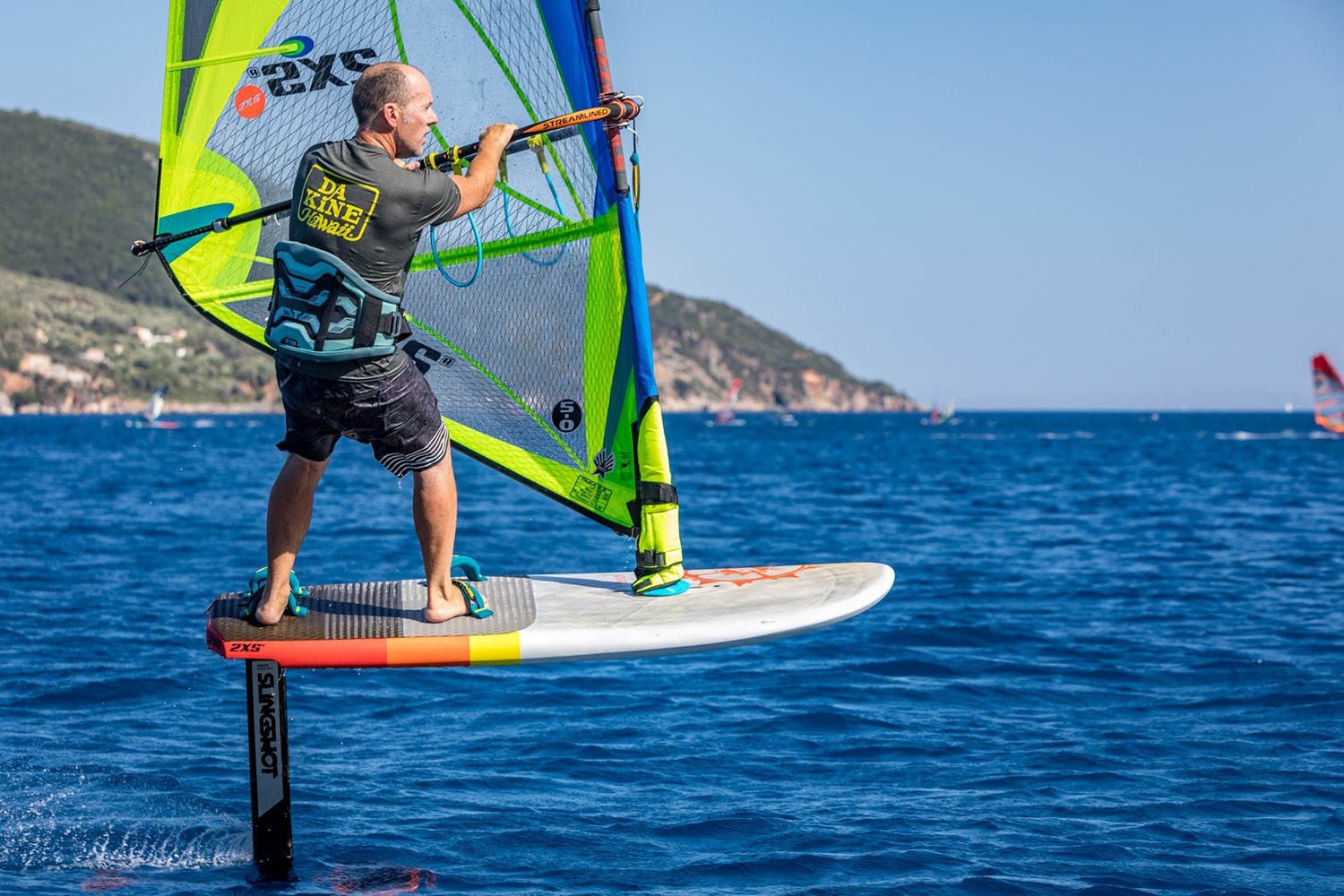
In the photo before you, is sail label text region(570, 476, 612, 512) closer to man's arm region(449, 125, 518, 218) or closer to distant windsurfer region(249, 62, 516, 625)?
distant windsurfer region(249, 62, 516, 625)

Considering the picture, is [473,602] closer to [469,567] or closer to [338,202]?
[469,567]

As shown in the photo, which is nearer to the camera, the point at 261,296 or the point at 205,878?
the point at 205,878

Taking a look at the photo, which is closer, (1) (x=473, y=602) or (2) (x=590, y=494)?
(1) (x=473, y=602)

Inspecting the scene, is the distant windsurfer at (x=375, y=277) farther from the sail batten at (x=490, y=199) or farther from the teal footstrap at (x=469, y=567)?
the sail batten at (x=490, y=199)

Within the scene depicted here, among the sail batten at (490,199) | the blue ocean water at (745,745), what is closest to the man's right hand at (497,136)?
the sail batten at (490,199)

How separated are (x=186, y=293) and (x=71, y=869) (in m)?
2.93

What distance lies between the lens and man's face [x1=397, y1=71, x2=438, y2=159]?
5109 mm

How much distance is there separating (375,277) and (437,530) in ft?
3.70

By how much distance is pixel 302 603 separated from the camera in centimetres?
580

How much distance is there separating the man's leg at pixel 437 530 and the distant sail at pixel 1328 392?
65.4 m

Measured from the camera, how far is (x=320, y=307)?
5008 millimetres

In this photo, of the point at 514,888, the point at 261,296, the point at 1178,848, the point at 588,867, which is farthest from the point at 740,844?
the point at 261,296

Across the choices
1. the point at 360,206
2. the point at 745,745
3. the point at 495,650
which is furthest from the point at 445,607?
the point at 745,745

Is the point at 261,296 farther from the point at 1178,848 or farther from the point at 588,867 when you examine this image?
the point at 1178,848
